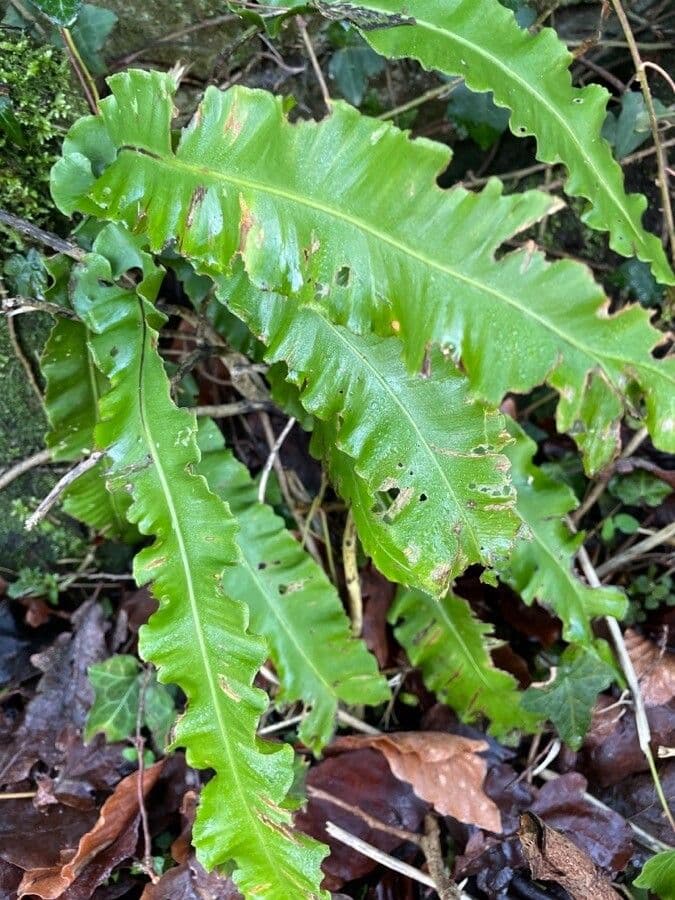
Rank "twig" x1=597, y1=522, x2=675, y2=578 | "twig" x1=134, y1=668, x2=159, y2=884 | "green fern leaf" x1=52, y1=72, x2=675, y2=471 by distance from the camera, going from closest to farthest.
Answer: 1. "green fern leaf" x1=52, y1=72, x2=675, y2=471
2. "twig" x1=134, y1=668, x2=159, y2=884
3. "twig" x1=597, y1=522, x2=675, y2=578

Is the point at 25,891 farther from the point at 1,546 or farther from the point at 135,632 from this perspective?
the point at 1,546

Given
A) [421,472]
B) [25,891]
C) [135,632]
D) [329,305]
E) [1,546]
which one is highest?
[329,305]

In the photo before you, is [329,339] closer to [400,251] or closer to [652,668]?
[400,251]

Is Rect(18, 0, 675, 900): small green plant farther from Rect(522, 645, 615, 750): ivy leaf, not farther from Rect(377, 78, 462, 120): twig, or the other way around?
Rect(377, 78, 462, 120): twig

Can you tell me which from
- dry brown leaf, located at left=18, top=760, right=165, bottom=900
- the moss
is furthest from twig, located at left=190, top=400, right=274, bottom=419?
dry brown leaf, located at left=18, top=760, right=165, bottom=900

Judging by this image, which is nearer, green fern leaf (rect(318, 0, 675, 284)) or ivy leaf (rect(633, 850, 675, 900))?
green fern leaf (rect(318, 0, 675, 284))

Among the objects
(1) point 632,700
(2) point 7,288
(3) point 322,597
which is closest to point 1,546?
(2) point 7,288
